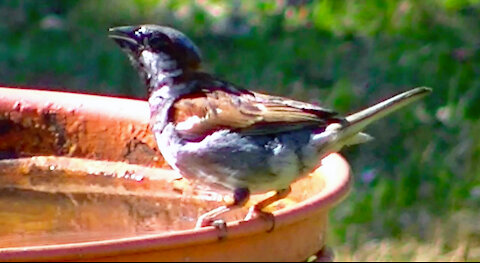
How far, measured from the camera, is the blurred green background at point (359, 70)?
17.2 ft

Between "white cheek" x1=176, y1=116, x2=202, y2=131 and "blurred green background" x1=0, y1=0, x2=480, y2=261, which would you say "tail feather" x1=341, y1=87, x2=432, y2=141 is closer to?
"white cheek" x1=176, y1=116, x2=202, y2=131

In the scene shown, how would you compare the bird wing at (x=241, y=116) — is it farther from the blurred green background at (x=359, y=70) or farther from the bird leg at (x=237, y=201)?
the blurred green background at (x=359, y=70)

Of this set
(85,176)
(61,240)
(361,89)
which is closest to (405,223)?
(361,89)

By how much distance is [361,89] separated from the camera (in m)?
6.30

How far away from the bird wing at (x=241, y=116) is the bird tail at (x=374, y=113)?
5cm

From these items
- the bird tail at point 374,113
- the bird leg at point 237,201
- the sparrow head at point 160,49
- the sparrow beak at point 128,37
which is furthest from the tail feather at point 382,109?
the sparrow beak at point 128,37

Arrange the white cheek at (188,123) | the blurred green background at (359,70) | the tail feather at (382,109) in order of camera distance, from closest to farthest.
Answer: the tail feather at (382,109)
the white cheek at (188,123)
the blurred green background at (359,70)

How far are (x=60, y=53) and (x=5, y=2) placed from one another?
84cm

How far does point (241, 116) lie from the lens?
316cm

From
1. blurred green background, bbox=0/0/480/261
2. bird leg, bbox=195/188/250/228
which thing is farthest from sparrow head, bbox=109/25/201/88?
blurred green background, bbox=0/0/480/261

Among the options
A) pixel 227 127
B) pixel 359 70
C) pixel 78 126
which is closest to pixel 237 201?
pixel 227 127

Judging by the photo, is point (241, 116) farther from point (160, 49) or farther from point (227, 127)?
point (160, 49)

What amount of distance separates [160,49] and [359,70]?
134 inches

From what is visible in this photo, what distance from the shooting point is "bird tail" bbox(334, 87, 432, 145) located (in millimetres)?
2840
